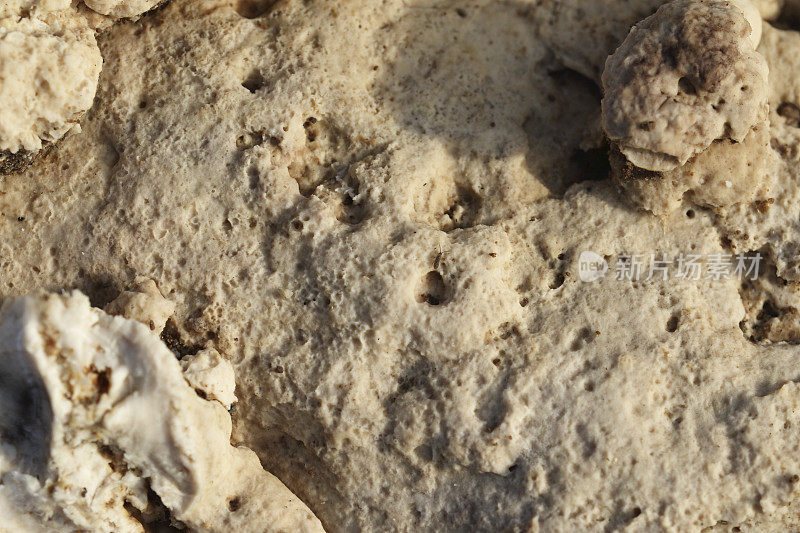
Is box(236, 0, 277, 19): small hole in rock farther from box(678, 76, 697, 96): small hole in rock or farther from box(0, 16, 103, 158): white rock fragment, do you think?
box(678, 76, 697, 96): small hole in rock

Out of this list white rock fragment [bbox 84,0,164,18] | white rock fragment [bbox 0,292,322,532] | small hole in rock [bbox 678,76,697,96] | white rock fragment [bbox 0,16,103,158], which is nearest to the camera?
white rock fragment [bbox 0,292,322,532]

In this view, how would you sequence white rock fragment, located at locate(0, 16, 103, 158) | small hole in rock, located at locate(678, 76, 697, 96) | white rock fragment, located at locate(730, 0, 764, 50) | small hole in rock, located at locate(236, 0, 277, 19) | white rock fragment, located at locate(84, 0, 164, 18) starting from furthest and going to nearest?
small hole in rock, located at locate(236, 0, 277, 19)
white rock fragment, located at locate(730, 0, 764, 50)
white rock fragment, located at locate(84, 0, 164, 18)
small hole in rock, located at locate(678, 76, 697, 96)
white rock fragment, located at locate(0, 16, 103, 158)

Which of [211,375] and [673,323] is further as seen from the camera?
[673,323]

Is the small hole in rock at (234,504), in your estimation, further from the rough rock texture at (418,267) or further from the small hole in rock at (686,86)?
the small hole in rock at (686,86)

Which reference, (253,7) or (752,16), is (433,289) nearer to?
(253,7)

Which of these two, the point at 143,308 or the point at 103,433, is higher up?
the point at 143,308

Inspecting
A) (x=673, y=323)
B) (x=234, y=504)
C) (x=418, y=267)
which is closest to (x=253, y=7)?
(x=418, y=267)

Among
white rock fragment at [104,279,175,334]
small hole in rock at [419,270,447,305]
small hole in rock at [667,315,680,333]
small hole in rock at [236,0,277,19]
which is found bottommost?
small hole in rock at [667,315,680,333]

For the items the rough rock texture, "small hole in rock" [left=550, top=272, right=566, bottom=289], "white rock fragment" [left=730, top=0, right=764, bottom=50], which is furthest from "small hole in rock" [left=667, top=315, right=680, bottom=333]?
"white rock fragment" [left=730, top=0, right=764, bottom=50]
